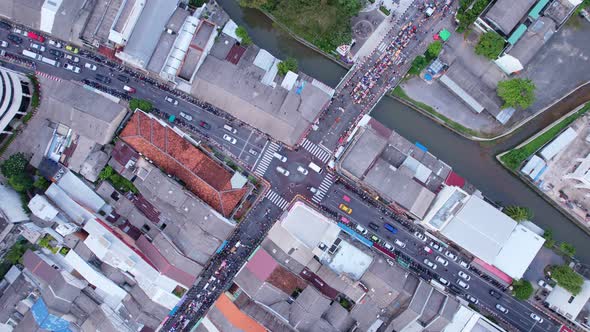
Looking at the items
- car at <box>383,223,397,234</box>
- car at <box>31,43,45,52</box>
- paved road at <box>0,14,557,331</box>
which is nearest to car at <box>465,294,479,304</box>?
paved road at <box>0,14,557,331</box>

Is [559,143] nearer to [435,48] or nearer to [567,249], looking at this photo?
[567,249]

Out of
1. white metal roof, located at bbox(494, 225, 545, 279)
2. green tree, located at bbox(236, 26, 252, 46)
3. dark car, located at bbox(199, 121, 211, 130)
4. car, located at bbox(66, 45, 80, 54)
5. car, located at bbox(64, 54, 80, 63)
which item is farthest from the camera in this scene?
car, located at bbox(64, 54, 80, 63)

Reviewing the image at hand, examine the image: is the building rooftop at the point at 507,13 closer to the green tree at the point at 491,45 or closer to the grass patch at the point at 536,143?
the green tree at the point at 491,45

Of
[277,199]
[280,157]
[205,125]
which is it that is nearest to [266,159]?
[280,157]

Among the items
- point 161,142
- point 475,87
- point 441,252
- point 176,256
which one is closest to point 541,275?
point 441,252

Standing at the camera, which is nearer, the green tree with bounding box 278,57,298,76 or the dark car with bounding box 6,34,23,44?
the green tree with bounding box 278,57,298,76

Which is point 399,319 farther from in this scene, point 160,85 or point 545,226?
point 160,85

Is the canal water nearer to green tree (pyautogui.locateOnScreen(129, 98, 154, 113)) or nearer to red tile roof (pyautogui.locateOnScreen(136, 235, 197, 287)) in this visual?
green tree (pyautogui.locateOnScreen(129, 98, 154, 113))
